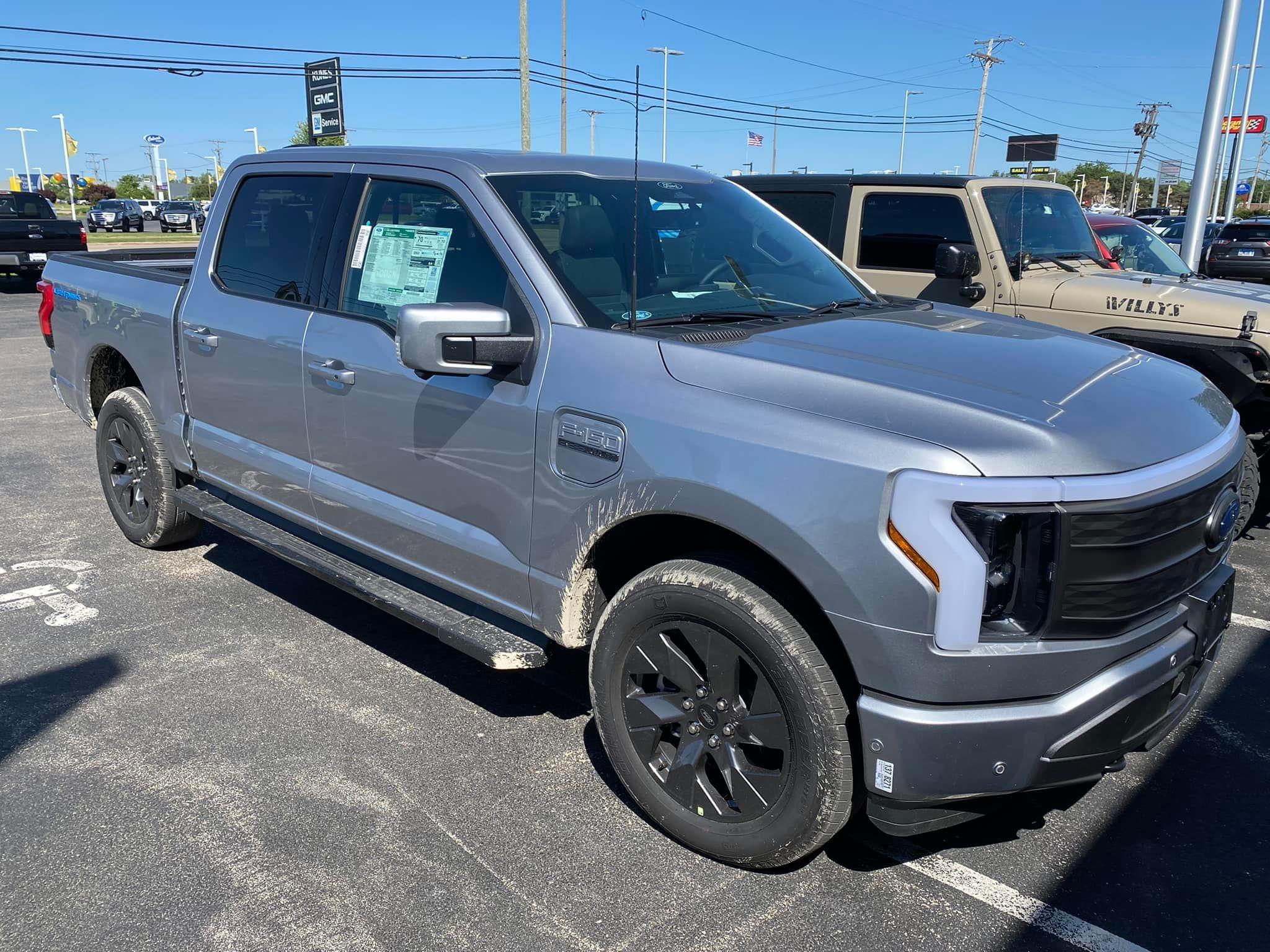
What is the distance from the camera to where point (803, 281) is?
3.68 m

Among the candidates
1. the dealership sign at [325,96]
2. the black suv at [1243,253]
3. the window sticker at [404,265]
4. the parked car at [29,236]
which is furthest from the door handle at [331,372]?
the dealership sign at [325,96]

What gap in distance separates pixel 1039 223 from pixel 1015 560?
5.49 metres

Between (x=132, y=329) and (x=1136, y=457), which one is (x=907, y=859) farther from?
(x=132, y=329)

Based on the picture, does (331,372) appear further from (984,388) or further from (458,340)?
(984,388)

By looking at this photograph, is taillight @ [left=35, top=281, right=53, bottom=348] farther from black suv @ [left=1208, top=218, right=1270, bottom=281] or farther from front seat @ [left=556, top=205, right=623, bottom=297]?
black suv @ [left=1208, top=218, right=1270, bottom=281]

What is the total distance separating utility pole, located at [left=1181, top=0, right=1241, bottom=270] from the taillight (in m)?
9.97

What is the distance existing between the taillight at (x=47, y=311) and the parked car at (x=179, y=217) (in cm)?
4822

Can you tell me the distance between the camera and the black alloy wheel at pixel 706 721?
2625mm

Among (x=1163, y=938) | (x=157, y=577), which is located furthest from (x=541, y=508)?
(x=157, y=577)

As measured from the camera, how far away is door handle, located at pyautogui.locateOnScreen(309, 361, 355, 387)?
3521 mm

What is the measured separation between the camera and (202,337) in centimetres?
433

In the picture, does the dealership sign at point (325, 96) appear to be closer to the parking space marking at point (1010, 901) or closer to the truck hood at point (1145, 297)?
the truck hood at point (1145, 297)

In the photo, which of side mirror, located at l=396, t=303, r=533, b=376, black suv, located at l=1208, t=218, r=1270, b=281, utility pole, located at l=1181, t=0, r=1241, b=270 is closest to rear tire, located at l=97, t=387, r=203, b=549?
side mirror, located at l=396, t=303, r=533, b=376

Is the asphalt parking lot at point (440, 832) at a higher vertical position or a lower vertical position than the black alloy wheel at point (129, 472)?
lower
